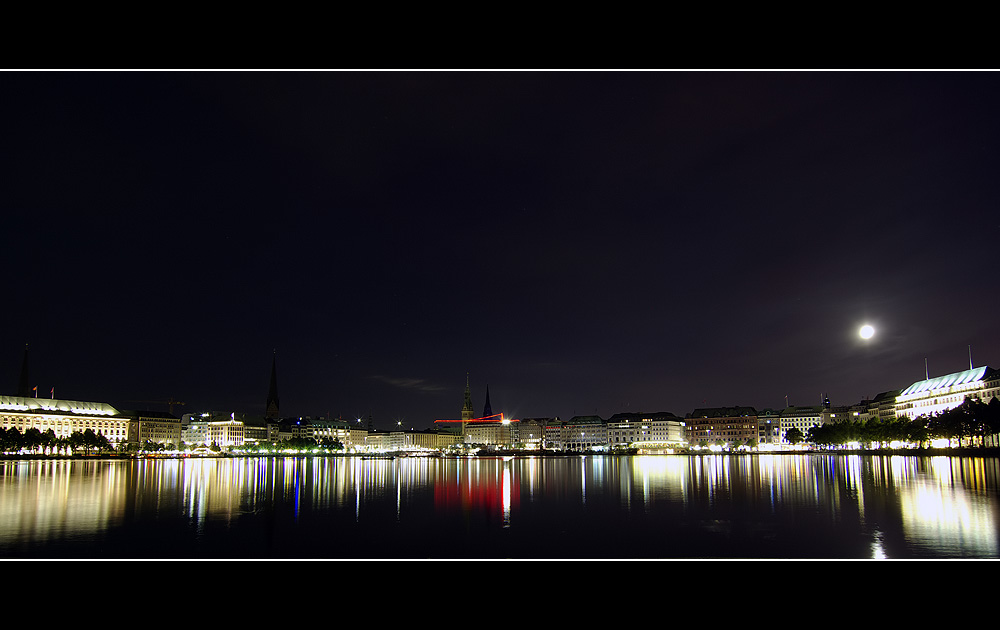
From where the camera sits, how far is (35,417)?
124250 millimetres

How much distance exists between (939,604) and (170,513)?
77.5 feet

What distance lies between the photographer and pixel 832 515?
21.5m

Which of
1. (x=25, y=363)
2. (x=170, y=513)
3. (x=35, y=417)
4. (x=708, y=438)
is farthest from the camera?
(x=708, y=438)

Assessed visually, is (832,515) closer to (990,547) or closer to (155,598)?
(990,547)

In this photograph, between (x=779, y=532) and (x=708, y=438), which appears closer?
(x=779, y=532)

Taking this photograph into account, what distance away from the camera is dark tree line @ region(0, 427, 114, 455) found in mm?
84500

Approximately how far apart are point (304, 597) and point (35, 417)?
146 metres

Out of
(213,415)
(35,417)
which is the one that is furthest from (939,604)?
(213,415)

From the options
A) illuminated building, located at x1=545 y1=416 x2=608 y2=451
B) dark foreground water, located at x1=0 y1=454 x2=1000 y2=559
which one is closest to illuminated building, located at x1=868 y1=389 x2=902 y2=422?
illuminated building, located at x1=545 y1=416 x2=608 y2=451

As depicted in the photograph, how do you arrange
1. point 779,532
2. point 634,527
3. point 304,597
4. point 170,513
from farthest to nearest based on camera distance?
point 170,513 → point 634,527 → point 779,532 → point 304,597

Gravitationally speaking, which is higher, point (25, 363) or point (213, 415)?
point (25, 363)

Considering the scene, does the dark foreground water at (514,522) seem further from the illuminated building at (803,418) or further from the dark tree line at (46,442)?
the illuminated building at (803,418)

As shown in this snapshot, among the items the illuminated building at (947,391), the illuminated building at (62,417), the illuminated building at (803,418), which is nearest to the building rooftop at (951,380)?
the illuminated building at (947,391)

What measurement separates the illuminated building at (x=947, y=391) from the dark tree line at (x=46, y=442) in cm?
12140
